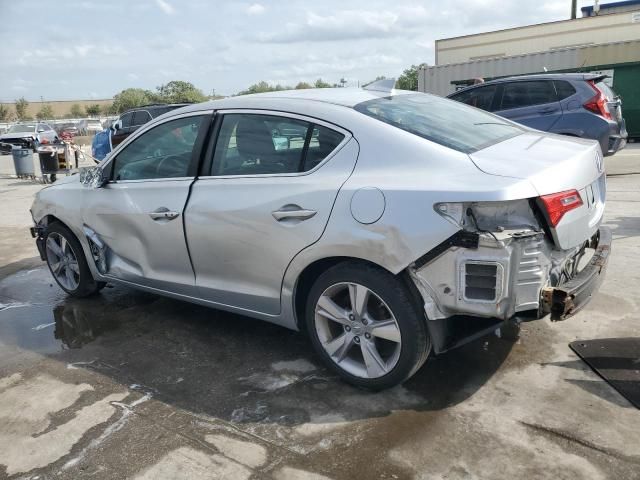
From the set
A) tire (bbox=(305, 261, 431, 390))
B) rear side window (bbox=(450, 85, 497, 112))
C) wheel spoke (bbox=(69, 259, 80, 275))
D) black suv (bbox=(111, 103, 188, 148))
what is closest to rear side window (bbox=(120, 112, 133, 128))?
black suv (bbox=(111, 103, 188, 148))

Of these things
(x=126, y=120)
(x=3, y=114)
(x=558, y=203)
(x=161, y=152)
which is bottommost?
(x=558, y=203)

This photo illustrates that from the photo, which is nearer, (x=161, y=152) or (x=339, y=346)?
(x=339, y=346)

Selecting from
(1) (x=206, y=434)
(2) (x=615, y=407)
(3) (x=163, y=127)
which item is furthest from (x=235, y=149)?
(2) (x=615, y=407)

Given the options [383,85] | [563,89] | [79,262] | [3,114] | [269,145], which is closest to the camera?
[269,145]

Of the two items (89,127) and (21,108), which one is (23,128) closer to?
(89,127)

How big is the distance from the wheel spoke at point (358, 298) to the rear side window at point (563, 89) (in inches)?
286

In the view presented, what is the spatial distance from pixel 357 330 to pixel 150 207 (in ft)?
5.92

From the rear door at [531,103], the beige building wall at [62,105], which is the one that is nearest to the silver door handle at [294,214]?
the rear door at [531,103]

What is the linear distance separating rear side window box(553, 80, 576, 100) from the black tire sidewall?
296 inches

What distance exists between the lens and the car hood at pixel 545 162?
2730mm

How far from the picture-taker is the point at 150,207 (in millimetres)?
3984

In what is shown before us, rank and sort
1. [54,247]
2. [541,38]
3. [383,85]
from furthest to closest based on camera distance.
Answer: [541,38] < [54,247] < [383,85]

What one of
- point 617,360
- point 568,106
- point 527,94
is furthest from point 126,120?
point 617,360

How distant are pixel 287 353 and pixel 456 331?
130 centimetres
